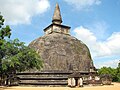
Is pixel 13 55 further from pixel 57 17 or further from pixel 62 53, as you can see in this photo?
pixel 57 17

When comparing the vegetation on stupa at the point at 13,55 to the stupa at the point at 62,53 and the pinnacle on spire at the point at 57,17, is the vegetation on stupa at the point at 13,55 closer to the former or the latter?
the stupa at the point at 62,53

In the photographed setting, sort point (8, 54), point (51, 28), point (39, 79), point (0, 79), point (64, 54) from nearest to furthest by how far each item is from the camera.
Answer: point (8, 54)
point (0, 79)
point (39, 79)
point (64, 54)
point (51, 28)

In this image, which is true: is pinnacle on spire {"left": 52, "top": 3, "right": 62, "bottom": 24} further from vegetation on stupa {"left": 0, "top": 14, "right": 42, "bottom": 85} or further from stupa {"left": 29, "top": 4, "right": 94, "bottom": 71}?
vegetation on stupa {"left": 0, "top": 14, "right": 42, "bottom": 85}

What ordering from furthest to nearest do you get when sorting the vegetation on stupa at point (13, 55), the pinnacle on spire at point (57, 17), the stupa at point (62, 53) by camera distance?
the pinnacle on spire at point (57, 17), the stupa at point (62, 53), the vegetation on stupa at point (13, 55)

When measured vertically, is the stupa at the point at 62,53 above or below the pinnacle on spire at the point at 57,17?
below

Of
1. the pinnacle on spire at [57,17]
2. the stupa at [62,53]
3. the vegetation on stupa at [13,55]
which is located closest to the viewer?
the vegetation on stupa at [13,55]

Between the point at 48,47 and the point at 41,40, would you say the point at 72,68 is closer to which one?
the point at 48,47

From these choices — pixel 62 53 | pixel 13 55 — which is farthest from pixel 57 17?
pixel 13 55

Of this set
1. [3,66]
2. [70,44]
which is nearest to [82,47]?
[70,44]

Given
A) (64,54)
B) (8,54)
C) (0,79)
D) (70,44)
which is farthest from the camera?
(70,44)

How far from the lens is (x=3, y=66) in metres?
20.6

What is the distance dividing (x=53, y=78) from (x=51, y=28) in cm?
1378

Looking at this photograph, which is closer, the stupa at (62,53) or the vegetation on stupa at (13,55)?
the vegetation on stupa at (13,55)

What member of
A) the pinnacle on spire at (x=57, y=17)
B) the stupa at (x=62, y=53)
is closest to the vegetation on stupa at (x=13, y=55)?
the stupa at (x=62, y=53)
